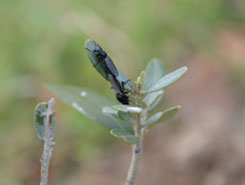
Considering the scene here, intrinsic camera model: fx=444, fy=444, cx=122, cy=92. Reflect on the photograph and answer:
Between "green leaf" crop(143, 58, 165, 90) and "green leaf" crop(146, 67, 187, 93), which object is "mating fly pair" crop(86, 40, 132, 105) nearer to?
"green leaf" crop(146, 67, 187, 93)

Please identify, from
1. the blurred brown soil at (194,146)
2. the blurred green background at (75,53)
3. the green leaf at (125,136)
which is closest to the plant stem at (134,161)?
the green leaf at (125,136)

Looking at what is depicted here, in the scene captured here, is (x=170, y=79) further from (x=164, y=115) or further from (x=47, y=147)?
(x=47, y=147)

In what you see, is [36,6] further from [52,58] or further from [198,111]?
[198,111]

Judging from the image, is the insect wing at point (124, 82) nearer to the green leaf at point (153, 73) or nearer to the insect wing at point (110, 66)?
the insect wing at point (110, 66)

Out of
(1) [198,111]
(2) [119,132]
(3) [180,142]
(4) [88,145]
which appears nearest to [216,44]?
(1) [198,111]

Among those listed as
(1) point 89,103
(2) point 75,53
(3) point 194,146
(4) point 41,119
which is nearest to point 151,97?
(1) point 89,103
